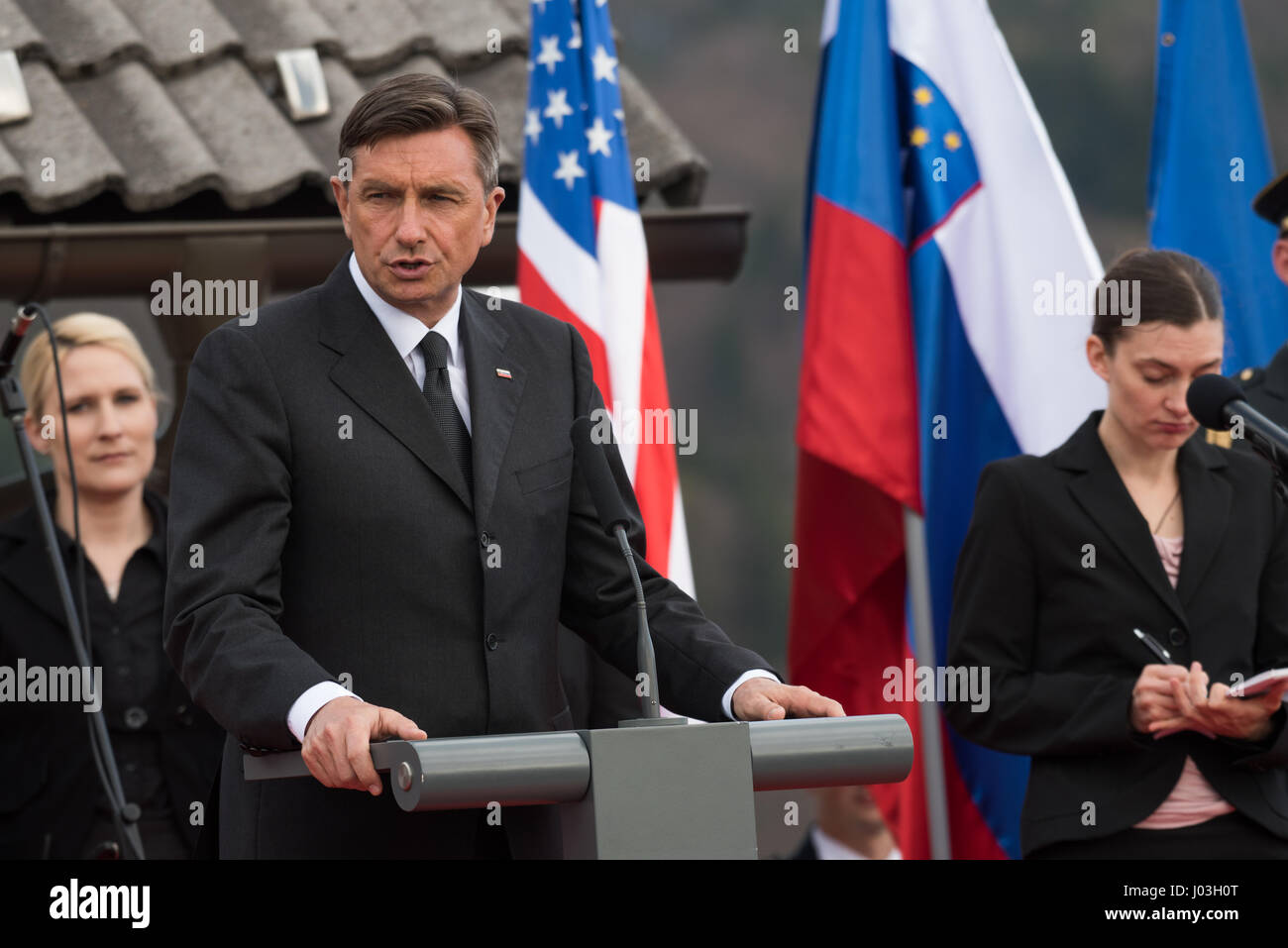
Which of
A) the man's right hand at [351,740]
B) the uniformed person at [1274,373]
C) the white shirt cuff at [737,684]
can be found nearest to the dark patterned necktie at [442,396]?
the white shirt cuff at [737,684]

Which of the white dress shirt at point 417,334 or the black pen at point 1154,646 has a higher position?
the white dress shirt at point 417,334

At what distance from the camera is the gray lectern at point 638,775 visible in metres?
1.49

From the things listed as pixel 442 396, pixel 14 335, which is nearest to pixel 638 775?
pixel 442 396

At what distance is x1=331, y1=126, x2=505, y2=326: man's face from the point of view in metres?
2.02

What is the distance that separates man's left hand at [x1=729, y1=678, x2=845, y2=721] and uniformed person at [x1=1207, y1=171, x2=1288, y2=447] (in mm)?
1727

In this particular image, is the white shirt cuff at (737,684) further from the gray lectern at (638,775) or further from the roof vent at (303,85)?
the roof vent at (303,85)

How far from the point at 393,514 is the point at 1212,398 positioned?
1.29m

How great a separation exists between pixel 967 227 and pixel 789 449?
6.23m

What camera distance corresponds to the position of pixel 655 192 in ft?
16.4

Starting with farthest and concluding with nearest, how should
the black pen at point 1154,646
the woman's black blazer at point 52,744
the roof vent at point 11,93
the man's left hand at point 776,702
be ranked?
the roof vent at point 11,93, the woman's black blazer at point 52,744, the black pen at point 1154,646, the man's left hand at point 776,702

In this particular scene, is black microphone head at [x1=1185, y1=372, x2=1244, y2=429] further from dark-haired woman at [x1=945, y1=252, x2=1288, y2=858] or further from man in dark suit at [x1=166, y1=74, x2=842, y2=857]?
man in dark suit at [x1=166, y1=74, x2=842, y2=857]

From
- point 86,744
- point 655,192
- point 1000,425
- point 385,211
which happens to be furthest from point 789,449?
point 385,211

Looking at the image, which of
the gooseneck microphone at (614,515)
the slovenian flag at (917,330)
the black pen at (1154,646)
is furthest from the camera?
the slovenian flag at (917,330)

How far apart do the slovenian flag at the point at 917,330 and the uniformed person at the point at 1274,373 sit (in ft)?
1.63
